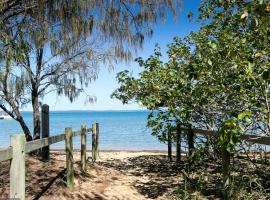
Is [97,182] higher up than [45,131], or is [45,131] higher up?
[45,131]

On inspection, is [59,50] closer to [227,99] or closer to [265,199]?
[227,99]

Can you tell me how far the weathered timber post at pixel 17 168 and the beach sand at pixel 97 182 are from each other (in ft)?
7.36

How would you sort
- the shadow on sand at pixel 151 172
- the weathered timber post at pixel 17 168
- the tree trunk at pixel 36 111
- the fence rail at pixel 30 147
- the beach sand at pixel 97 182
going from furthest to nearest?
1. the tree trunk at pixel 36 111
2. the shadow on sand at pixel 151 172
3. the beach sand at pixel 97 182
4. the weathered timber post at pixel 17 168
5. the fence rail at pixel 30 147

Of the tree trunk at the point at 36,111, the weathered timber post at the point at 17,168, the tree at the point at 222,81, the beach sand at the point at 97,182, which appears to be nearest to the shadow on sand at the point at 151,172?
the beach sand at the point at 97,182

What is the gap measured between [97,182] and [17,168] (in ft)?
13.8

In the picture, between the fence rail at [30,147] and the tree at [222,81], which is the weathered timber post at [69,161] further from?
the tree at [222,81]

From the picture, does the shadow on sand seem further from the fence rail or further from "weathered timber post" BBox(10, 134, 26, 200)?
"weathered timber post" BBox(10, 134, 26, 200)

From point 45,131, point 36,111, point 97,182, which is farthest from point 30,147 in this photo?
point 36,111

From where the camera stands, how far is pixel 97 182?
28.3 ft

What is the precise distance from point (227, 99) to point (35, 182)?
3584 mm

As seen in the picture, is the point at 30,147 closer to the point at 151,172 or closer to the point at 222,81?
the point at 222,81

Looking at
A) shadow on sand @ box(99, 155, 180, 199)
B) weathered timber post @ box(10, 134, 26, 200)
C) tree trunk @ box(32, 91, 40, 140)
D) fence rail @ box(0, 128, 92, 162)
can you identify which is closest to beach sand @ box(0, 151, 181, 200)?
shadow on sand @ box(99, 155, 180, 199)

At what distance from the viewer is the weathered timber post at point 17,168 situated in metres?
4.49

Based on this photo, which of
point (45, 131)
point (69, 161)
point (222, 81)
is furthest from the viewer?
point (45, 131)
